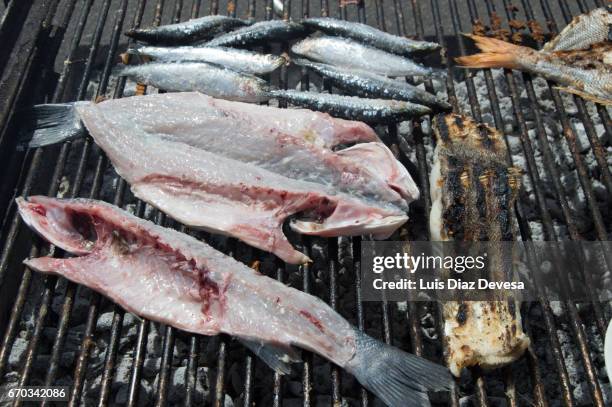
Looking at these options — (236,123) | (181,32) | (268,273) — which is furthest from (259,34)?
(268,273)

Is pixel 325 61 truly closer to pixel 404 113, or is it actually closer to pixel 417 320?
pixel 404 113

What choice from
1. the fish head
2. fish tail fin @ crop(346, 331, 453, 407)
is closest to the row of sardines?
the fish head

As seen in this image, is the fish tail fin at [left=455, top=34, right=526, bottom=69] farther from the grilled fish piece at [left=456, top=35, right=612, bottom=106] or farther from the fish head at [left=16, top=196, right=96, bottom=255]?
the fish head at [left=16, top=196, right=96, bottom=255]

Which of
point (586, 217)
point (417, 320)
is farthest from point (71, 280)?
point (586, 217)

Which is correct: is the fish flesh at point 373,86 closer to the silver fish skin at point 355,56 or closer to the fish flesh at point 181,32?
the silver fish skin at point 355,56

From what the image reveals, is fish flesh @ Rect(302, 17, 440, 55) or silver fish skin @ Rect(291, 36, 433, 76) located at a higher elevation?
fish flesh @ Rect(302, 17, 440, 55)

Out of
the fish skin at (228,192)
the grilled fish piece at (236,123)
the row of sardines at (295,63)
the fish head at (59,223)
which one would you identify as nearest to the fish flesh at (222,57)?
the row of sardines at (295,63)
